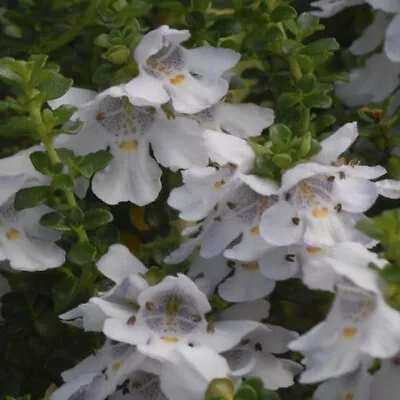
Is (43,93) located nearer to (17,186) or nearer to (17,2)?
(17,186)

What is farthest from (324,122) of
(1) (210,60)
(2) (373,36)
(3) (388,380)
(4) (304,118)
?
(3) (388,380)

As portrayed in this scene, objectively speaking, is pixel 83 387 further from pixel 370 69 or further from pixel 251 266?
pixel 370 69


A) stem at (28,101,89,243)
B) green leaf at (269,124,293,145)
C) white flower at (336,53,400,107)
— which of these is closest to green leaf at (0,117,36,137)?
stem at (28,101,89,243)

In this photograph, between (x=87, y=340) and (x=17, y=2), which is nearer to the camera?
(x=87, y=340)

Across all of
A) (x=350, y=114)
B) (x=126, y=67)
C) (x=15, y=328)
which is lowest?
(x=15, y=328)

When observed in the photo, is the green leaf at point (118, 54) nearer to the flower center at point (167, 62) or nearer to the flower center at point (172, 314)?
the flower center at point (167, 62)

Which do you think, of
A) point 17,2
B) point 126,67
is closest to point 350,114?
point 126,67

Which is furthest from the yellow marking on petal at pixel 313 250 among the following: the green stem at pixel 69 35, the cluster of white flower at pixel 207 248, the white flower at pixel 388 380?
the green stem at pixel 69 35
